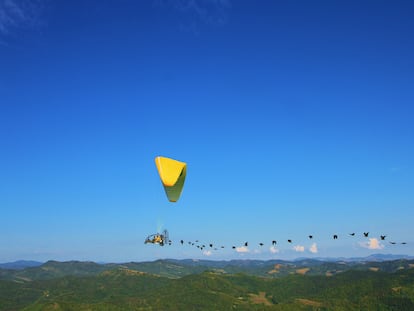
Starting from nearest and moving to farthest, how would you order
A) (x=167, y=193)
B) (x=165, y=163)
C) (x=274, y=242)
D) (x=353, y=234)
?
1. (x=165, y=163)
2. (x=167, y=193)
3. (x=353, y=234)
4. (x=274, y=242)

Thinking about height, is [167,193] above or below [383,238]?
above

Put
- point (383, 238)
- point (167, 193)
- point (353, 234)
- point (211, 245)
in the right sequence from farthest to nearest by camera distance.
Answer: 1. point (211, 245)
2. point (353, 234)
3. point (383, 238)
4. point (167, 193)

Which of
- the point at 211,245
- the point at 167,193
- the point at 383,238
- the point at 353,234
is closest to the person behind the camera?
the point at 167,193

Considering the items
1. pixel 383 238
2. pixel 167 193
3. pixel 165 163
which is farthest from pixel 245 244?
pixel 165 163

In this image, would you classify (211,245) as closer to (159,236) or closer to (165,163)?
(159,236)

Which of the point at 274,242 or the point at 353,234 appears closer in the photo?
the point at 353,234

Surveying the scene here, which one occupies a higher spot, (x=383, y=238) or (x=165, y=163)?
(x=165, y=163)

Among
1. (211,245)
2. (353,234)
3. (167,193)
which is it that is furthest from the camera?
(211,245)

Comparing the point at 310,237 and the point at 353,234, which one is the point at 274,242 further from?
the point at 353,234

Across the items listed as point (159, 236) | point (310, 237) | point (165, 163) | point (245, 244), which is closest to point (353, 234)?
point (310, 237)
